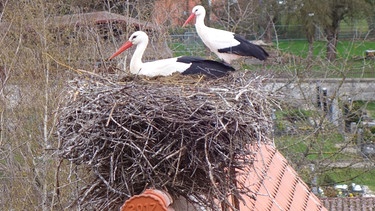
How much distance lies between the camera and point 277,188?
749cm

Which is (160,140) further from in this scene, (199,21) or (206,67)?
(199,21)

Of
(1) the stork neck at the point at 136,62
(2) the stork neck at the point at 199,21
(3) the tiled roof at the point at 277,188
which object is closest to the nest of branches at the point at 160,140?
(3) the tiled roof at the point at 277,188

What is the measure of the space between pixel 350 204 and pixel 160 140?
10664mm

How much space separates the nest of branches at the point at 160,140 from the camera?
177 inches

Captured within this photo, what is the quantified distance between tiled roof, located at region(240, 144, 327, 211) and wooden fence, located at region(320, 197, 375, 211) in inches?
221

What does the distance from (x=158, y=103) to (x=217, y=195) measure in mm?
675

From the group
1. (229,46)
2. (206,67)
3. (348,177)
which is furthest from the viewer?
(348,177)

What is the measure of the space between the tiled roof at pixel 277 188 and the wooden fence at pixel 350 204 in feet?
18.4

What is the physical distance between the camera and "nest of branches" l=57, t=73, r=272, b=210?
449 centimetres

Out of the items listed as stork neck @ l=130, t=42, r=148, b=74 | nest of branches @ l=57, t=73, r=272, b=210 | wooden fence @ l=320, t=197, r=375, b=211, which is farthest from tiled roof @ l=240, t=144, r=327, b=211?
wooden fence @ l=320, t=197, r=375, b=211

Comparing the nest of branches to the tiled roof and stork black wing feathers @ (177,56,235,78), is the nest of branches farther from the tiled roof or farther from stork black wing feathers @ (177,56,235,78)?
the tiled roof

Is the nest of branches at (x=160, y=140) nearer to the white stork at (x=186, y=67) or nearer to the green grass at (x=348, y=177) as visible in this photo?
the white stork at (x=186, y=67)

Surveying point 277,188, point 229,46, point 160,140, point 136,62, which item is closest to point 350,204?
point 229,46

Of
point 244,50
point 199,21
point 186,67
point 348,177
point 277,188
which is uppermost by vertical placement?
point 186,67
